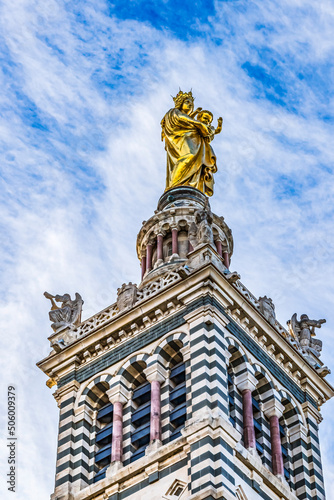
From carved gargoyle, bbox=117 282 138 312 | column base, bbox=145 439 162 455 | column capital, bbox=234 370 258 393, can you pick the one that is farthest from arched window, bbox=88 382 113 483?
column capital, bbox=234 370 258 393

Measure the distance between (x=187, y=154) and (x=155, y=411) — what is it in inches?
698

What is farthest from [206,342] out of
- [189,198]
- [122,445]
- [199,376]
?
[189,198]

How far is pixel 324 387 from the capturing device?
51.4 m

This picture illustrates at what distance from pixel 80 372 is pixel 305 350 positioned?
8611 millimetres

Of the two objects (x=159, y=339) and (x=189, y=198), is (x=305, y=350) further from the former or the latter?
(x=189, y=198)

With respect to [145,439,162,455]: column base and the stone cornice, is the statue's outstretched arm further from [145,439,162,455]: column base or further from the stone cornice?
[145,439,162,455]: column base

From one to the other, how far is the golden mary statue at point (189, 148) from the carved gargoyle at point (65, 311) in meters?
8.80

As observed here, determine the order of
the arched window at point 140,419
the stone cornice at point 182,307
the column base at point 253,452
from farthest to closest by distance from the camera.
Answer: the stone cornice at point 182,307 → the arched window at point 140,419 → the column base at point 253,452

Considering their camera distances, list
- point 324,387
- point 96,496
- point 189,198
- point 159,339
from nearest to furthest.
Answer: point 96,496, point 159,339, point 324,387, point 189,198

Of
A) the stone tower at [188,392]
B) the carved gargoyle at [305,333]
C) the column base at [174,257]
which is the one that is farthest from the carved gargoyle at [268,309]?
the column base at [174,257]

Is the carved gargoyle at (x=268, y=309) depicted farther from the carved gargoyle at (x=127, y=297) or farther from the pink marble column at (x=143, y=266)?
the pink marble column at (x=143, y=266)

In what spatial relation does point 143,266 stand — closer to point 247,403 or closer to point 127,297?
point 127,297

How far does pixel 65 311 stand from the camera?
52.7 m

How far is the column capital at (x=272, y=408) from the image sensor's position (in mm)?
47906
